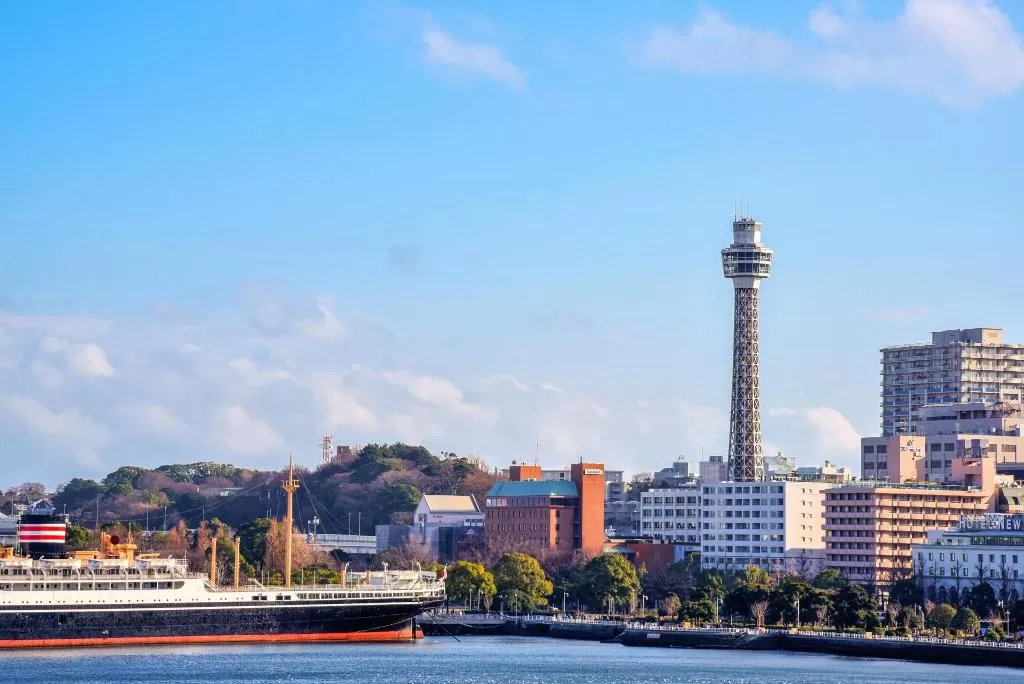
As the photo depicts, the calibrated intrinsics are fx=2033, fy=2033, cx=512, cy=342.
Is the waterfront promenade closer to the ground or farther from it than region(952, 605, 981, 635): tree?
closer to the ground

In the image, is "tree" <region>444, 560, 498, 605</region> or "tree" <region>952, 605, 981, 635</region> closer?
"tree" <region>952, 605, 981, 635</region>

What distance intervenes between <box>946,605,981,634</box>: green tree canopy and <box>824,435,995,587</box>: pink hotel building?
2987 cm

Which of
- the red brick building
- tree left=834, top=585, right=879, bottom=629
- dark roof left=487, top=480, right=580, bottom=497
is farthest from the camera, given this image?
dark roof left=487, top=480, right=580, bottom=497

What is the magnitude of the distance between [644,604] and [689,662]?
40.2m

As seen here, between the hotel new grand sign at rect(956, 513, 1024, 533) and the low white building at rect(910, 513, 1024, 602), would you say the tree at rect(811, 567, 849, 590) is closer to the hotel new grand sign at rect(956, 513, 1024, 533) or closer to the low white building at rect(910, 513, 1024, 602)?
the low white building at rect(910, 513, 1024, 602)

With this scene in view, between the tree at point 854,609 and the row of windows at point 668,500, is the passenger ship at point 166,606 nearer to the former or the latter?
the tree at point 854,609

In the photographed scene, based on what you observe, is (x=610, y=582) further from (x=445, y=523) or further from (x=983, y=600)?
(x=445, y=523)

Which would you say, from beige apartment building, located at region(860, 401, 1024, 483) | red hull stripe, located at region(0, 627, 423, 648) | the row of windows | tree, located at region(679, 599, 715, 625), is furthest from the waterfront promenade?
beige apartment building, located at region(860, 401, 1024, 483)

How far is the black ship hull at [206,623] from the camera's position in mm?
105625

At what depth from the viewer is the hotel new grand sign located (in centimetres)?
13350

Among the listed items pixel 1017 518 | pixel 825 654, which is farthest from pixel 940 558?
pixel 825 654

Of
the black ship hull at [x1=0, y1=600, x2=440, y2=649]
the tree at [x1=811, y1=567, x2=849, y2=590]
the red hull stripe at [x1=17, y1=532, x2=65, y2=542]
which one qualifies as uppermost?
the red hull stripe at [x1=17, y1=532, x2=65, y2=542]

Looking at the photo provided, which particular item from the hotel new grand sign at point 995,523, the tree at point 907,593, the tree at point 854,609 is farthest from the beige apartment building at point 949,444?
the tree at point 854,609

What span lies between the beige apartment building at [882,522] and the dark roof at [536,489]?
26685 mm
